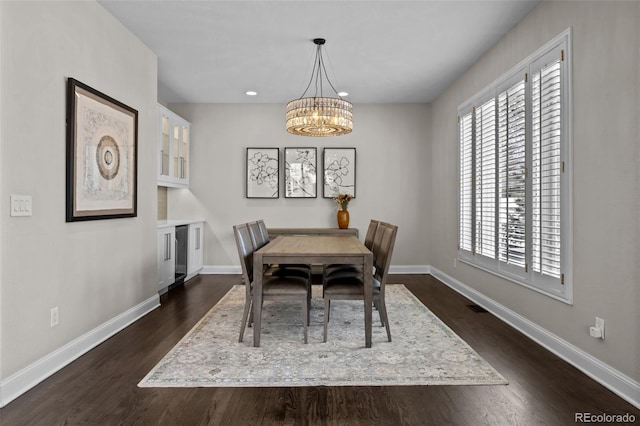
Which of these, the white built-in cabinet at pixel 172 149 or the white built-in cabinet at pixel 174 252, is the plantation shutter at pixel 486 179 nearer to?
the white built-in cabinet at pixel 174 252

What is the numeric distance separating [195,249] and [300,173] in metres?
1.98

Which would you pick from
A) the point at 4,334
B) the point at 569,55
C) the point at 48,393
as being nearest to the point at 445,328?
the point at 569,55

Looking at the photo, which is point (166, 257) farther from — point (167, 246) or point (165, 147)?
point (165, 147)

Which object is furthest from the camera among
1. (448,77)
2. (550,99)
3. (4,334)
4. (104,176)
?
(448,77)

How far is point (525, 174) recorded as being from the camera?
316 cm

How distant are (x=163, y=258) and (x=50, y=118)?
2.32 metres

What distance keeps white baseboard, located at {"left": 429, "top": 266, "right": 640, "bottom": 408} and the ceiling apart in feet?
8.60

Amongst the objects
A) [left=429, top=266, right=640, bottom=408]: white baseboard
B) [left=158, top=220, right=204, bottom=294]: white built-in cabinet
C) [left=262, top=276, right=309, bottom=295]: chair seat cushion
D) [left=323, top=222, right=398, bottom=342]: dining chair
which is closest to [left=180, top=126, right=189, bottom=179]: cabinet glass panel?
[left=158, top=220, right=204, bottom=294]: white built-in cabinet

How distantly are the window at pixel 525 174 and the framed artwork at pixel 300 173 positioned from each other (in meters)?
2.42

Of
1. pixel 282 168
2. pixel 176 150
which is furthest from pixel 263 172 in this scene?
pixel 176 150

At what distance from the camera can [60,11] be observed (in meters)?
2.55

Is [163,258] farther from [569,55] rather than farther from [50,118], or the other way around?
[569,55]

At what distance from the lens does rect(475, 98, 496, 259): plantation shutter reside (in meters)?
3.80

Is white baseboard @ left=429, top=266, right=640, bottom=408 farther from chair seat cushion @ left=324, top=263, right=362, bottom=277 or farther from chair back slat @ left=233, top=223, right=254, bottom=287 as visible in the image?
chair back slat @ left=233, top=223, right=254, bottom=287
